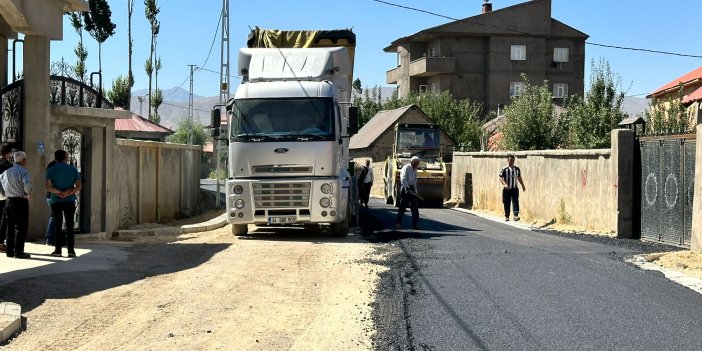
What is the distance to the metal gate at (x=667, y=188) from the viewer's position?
Answer: 579 inches

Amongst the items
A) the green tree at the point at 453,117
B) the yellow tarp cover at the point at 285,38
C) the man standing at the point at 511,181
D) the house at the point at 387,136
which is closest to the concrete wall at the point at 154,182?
the yellow tarp cover at the point at 285,38

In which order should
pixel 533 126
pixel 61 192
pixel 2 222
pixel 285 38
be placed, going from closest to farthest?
pixel 61 192, pixel 2 222, pixel 285 38, pixel 533 126

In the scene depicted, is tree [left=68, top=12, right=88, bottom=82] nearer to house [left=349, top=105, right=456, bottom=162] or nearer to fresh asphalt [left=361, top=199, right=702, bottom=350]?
house [left=349, top=105, right=456, bottom=162]

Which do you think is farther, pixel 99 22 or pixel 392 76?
pixel 392 76

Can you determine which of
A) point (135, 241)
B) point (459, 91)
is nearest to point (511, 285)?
point (135, 241)

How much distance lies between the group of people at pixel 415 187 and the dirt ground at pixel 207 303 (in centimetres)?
541

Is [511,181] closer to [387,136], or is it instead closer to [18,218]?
[18,218]

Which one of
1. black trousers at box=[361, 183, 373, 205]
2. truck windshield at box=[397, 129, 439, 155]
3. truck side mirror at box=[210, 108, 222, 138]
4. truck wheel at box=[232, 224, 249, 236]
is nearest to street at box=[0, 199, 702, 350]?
truck wheel at box=[232, 224, 249, 236]

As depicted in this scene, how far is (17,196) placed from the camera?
11.5 meters

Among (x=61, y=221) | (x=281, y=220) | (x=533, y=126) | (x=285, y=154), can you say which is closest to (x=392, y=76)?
(x=533, y=126)

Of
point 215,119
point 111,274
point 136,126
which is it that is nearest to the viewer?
point 111,274

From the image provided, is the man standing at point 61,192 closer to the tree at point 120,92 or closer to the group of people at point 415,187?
the group of people at point 415,187

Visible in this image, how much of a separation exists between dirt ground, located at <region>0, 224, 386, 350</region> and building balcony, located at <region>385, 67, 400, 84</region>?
59.8m

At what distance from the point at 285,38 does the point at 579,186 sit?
24.9 ft
